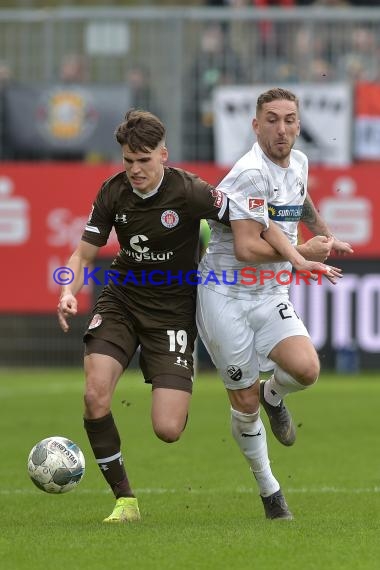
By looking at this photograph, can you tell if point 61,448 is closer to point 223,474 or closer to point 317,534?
A: point 317,534

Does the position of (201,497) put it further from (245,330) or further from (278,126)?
(278,126)

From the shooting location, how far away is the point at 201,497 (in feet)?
28.9

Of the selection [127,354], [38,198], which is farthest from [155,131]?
[38,198]

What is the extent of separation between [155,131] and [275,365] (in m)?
1.65

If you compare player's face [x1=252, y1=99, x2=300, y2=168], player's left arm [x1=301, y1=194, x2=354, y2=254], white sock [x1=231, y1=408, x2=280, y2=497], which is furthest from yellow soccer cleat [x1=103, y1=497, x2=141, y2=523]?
player's face [x1=252, y1=99, x2=300, y2=168]

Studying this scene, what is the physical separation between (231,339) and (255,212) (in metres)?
0.81

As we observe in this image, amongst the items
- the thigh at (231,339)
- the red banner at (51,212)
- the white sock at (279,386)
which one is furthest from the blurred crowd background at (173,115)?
the thigh at (231,339)

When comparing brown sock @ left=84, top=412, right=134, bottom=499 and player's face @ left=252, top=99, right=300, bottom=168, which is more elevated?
player's face @ left=252, top=99, right=300, bottom=168

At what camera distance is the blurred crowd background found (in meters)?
18.0

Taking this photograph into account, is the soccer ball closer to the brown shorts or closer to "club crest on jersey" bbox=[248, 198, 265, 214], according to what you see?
the brown shorts

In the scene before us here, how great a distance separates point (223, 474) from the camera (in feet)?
32.7

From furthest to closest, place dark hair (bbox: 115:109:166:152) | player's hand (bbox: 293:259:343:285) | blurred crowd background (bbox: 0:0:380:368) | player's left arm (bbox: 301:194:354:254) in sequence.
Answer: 1. blurred crowd background (bbox: 0:0:380:368)
2. player's left arm (bbox: 301:194:354:254)
3. dark hair (bbox: 115:109:166:152)
4. player's hand (bbox: 293:259:343:285)

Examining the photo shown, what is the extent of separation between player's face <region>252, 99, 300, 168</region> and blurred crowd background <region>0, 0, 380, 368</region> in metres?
9.81

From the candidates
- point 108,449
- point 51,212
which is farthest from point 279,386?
point 51,212
